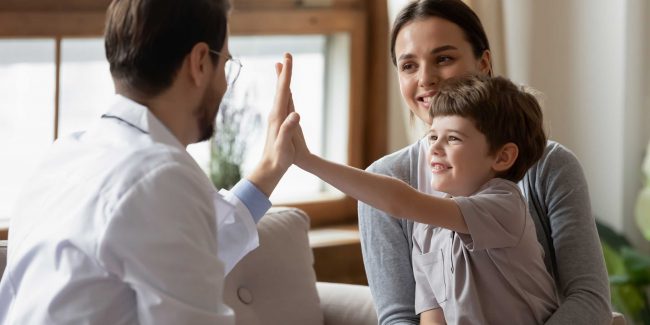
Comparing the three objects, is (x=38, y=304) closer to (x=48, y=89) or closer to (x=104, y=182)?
(x=104, y=182)

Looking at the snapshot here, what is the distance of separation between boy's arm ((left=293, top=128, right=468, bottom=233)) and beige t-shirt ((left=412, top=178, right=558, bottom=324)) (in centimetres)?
3

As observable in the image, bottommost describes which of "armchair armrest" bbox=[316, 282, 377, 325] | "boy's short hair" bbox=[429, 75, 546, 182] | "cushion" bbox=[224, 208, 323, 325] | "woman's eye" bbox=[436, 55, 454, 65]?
"armchair armrest" bbox=[316, 282, 377, 325]

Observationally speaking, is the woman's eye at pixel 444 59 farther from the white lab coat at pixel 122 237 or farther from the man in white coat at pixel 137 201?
the white lab coat at pixel 122 237

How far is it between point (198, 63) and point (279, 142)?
28 centimetres

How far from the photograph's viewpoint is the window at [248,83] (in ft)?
10.2

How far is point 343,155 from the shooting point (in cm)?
381

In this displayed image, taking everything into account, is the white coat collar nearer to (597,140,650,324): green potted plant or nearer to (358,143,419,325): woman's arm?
(358,143,419,325): woman's arm

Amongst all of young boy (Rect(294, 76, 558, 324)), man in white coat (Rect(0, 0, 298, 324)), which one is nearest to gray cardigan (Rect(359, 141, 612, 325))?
young boy (Rect(294, 76, 558, 324))

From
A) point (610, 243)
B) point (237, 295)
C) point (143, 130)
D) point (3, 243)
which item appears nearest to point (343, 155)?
point (610, 243)

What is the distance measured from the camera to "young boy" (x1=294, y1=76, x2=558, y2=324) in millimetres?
1893

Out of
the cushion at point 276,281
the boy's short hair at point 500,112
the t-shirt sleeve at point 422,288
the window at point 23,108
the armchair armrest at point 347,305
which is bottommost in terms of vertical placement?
the armchair armrest at point 347,305

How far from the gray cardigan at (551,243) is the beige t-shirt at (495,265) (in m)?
0.10

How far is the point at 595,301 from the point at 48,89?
178 centimetres

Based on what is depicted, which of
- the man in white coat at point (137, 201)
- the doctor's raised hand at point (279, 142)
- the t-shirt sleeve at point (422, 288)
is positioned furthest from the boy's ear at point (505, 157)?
the man in white coat at point (137, 201)
